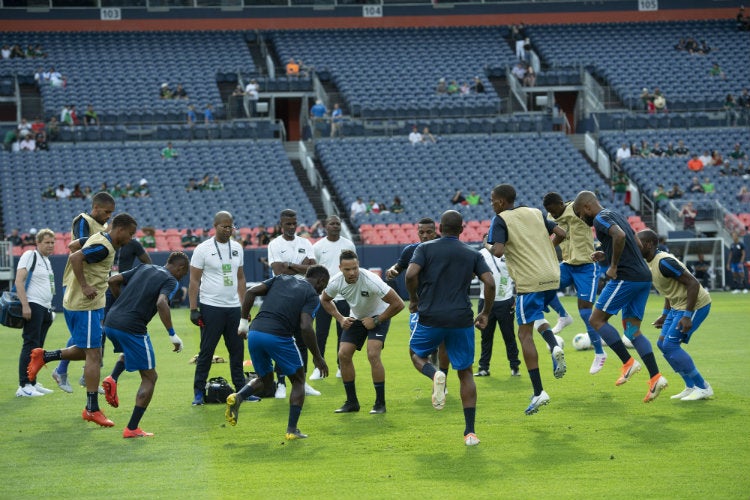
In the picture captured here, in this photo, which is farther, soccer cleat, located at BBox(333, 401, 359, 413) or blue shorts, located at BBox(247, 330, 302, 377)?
soccer cleat, located at BBox(333, 401, 359, 413)

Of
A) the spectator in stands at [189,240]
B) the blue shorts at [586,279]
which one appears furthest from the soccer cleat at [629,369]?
the spectator in stands at [189,240]

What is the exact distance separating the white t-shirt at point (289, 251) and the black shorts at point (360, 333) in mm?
2372

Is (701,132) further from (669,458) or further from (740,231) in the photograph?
(669,458)

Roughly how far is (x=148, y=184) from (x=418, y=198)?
8.79 metres

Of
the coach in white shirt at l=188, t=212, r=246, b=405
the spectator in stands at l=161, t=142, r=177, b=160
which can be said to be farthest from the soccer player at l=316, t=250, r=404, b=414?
the spectator in stands at l=161, t=142, r=177, b=160

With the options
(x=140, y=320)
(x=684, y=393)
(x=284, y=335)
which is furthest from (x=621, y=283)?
(x=140, y=320)

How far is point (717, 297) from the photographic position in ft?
92.1

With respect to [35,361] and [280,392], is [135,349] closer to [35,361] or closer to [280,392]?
[35,361]

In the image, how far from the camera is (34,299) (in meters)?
13.2

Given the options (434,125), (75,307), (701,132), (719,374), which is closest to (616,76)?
(701,132)

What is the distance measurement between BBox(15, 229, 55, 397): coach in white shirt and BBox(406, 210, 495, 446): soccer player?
18.5 ft

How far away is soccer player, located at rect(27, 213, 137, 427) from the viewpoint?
1050cm

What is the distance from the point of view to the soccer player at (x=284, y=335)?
9.64m

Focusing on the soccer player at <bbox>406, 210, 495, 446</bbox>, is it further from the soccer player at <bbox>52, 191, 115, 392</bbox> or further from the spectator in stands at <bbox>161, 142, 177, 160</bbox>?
the spectator in stands at <bbox>161, 142, 177, 160</bbox>
